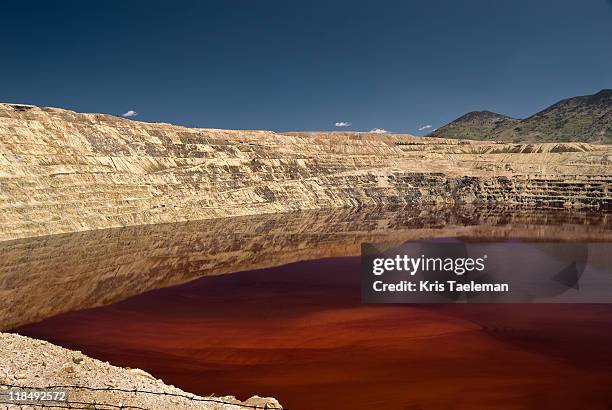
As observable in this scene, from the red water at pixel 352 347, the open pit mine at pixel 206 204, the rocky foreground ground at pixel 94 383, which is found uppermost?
the open pit mine at pixel 206 204

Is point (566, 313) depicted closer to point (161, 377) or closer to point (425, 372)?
point (425, 372)

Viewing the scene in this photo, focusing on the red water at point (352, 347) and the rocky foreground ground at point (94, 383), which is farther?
the red water at point (352, 347)

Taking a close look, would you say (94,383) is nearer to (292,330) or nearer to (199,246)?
(292,330)

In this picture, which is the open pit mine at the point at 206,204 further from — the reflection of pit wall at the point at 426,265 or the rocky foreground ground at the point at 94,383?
the reflection of pit wall at the point at 426,265

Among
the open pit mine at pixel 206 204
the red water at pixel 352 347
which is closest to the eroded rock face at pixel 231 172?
the open pit mine at pixel 206 204

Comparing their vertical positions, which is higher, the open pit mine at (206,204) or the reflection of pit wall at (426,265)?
the open pit mine at (206,204)

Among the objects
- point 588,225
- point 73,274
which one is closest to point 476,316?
point 73,274
